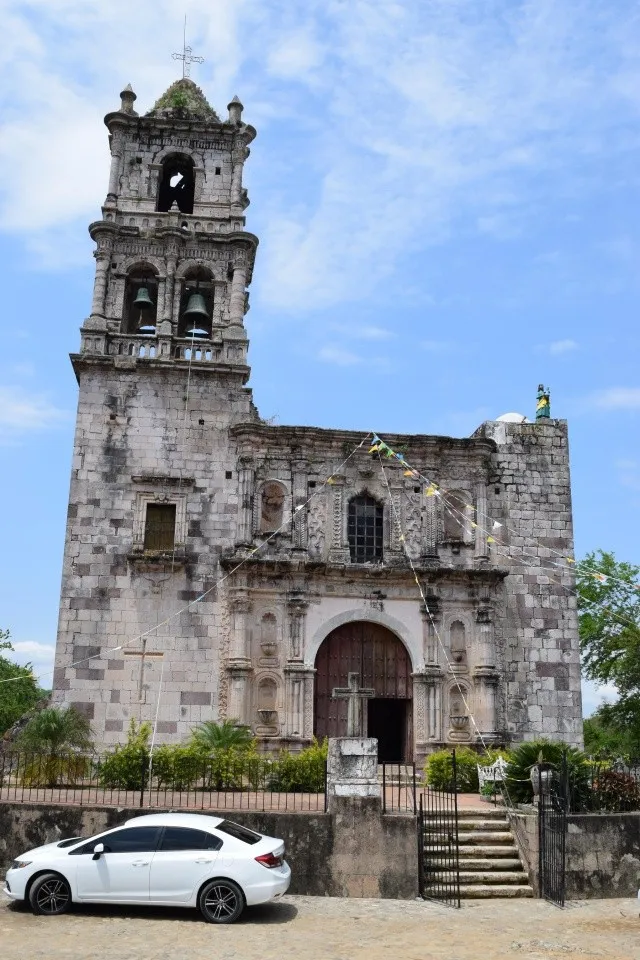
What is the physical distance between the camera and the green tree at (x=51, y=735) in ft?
60.7

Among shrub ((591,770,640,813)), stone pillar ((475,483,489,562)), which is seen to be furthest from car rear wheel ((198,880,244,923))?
stone pillar ((475,483,489,562))

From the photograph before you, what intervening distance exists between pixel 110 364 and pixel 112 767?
10905mm

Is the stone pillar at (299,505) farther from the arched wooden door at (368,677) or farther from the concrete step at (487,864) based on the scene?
the concrete step at (487,864)

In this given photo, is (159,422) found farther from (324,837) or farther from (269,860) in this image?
(269,860)

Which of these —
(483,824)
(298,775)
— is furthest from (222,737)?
(483,824)

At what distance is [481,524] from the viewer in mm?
24125

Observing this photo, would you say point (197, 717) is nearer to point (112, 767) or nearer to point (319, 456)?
point (112, 767)

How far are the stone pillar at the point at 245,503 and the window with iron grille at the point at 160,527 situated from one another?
1.71m

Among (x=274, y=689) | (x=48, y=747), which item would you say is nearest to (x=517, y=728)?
(x=274, y=689)

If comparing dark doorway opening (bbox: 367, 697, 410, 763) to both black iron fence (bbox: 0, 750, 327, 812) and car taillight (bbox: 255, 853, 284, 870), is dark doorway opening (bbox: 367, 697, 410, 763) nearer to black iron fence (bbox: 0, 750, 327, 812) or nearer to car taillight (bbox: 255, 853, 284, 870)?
black iron fence (bbox: 0, 750, 327, 812)

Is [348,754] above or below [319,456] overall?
below

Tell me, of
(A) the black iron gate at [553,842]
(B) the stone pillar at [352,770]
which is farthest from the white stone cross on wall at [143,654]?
(A) the black iron gate at [553,842]

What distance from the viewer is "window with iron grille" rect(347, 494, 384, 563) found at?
2359 cm

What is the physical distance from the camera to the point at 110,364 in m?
23.9
